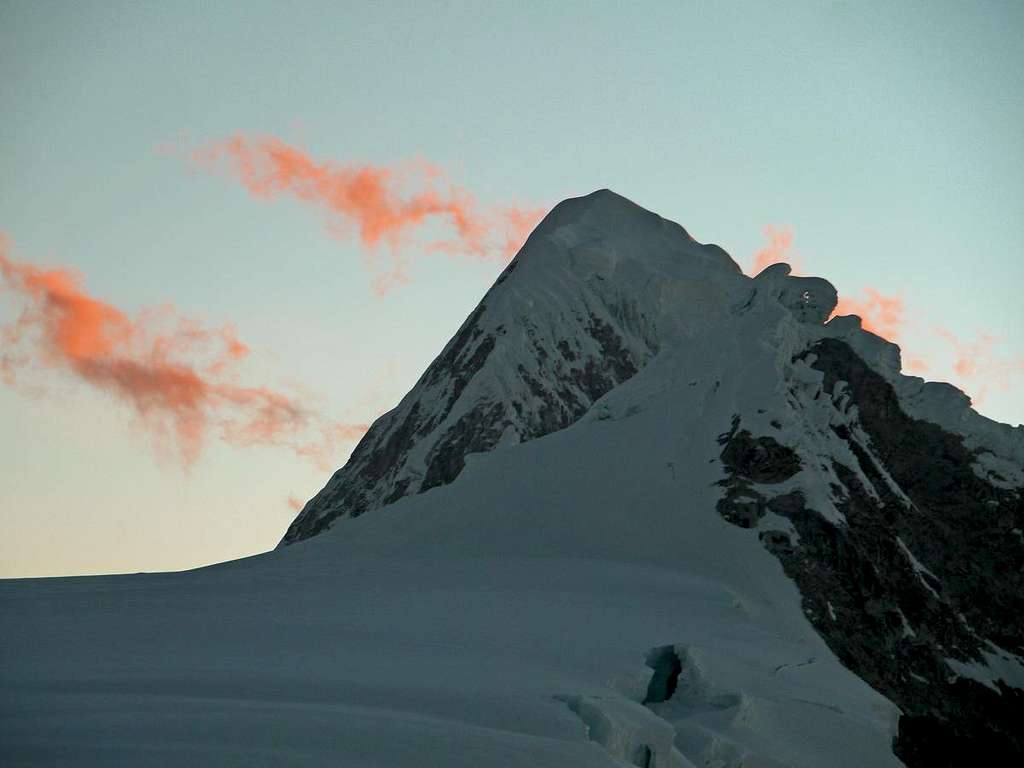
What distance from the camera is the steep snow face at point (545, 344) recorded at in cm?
6731

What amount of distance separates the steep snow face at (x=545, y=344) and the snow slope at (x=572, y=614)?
4025 millimetres

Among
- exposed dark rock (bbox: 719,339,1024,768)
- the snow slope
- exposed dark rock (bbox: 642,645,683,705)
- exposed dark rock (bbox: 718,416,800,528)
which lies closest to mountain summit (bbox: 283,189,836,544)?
the snow slope

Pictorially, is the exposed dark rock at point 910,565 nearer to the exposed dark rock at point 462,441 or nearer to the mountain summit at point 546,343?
the mountain summit at point 546,343

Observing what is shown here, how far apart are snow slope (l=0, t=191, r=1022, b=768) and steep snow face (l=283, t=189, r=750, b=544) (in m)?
4.03

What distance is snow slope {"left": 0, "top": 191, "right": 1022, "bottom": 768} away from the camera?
18078mm

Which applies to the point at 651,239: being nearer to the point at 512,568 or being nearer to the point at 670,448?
the point at 670,448

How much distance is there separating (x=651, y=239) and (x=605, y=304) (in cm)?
864

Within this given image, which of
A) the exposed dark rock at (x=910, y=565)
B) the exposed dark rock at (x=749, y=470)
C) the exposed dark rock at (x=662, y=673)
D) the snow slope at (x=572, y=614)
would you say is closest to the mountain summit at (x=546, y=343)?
the snow slope at (x=572, y=614)

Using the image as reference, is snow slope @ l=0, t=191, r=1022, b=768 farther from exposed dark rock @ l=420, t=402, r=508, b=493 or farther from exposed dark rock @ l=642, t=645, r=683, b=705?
exposed dark rock @ l=420, t=402, r=508, b=493

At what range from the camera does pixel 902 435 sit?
44969 millimetres

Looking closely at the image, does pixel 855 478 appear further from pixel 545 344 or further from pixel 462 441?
pixel 545 344

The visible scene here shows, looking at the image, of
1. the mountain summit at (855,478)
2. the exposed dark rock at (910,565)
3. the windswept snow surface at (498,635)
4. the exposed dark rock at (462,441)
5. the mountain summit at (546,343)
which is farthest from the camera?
the mountain summit at (546,343)

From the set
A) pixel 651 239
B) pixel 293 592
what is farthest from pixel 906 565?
pixel 651 239

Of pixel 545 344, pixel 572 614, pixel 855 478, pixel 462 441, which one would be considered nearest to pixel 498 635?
pixel 572 614
